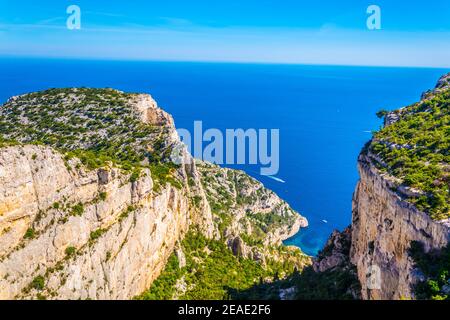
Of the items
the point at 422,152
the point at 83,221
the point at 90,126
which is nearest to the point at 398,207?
the point at 422,152

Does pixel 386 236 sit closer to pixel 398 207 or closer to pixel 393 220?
pixel 393 220

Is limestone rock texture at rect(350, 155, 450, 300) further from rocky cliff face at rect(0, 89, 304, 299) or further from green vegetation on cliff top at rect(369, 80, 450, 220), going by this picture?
rocky cliff face at rect(0, 89, 304, 299)

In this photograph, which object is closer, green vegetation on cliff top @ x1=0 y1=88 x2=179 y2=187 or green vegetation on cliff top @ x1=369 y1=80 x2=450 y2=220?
green vegetation on cliff top @ x1=369 y1=80 x2=450 y2=220

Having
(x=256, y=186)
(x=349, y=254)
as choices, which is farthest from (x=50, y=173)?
(x=256, y=186)

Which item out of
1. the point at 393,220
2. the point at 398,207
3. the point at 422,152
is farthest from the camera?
the point at 422,152

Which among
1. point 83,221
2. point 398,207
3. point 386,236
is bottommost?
point 386,236

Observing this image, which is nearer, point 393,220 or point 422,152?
point 393,220

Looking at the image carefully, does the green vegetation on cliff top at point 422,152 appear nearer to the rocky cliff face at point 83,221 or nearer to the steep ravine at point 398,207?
the steep ravine at point 398,207

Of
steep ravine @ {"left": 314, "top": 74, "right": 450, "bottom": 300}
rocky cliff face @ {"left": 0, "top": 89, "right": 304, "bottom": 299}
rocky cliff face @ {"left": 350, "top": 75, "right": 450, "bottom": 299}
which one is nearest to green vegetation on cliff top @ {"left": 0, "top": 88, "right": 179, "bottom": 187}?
rocky cliff face @ {"left": 0, "top": 89, "right": 304, "bottom": 299}
